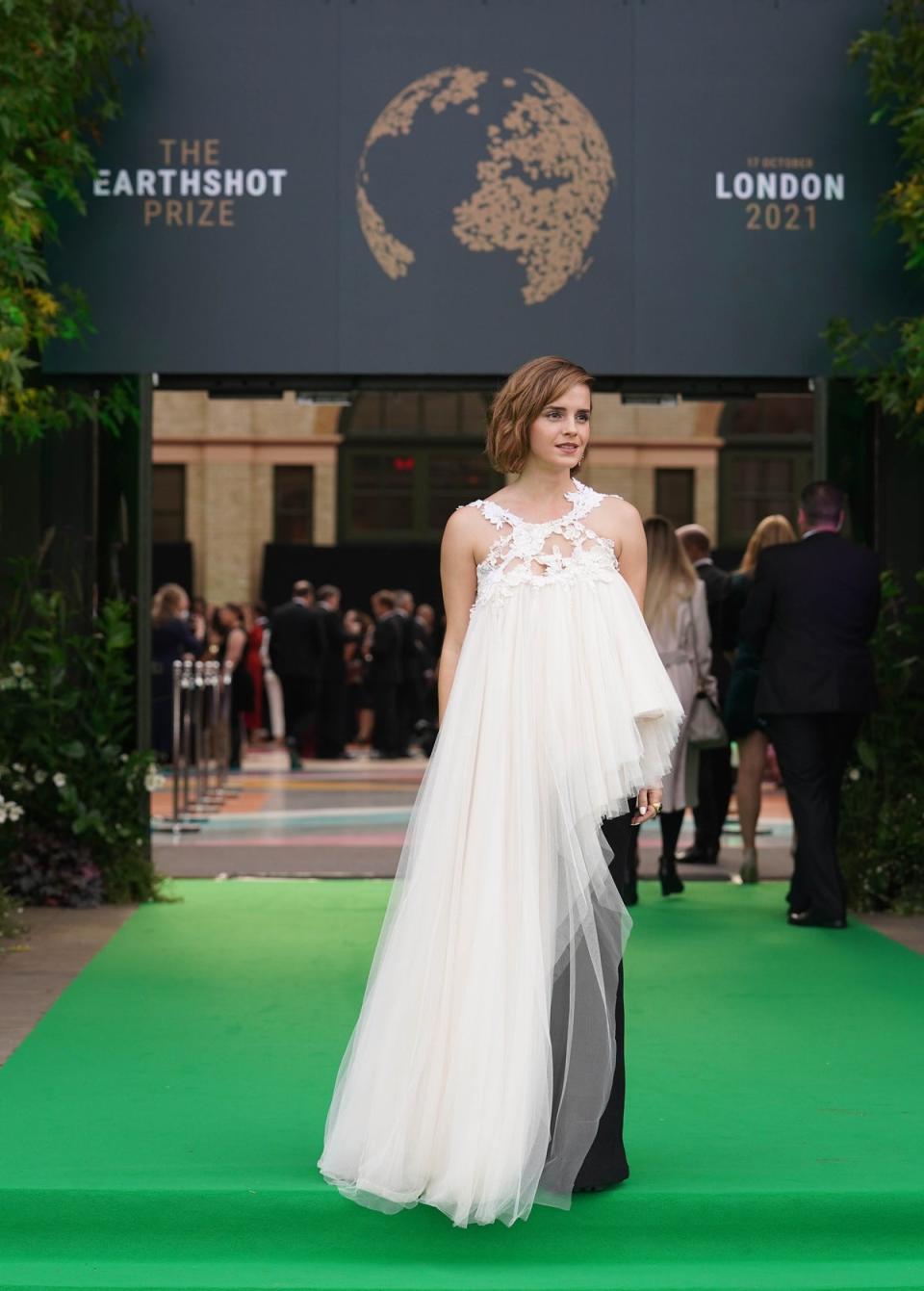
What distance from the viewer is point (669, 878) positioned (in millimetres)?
10125

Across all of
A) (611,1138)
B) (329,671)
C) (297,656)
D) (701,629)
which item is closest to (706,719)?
(701,629)

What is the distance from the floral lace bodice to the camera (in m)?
4.74

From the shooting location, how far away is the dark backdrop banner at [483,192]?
30.5ft

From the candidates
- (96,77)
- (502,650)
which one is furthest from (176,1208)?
(96,77)

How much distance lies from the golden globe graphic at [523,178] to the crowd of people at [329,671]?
10225 millimetres

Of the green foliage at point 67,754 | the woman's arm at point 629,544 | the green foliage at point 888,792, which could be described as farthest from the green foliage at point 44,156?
the green foliage at point 888,792

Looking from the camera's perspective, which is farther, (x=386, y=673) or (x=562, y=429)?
(x=386, y=673)

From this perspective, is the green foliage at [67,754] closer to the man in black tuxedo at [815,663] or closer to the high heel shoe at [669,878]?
the high heel shoe at [669,878]

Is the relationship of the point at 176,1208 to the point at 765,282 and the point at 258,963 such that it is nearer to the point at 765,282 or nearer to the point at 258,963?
the point at 258,963

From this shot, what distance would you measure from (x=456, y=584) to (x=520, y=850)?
677 mm

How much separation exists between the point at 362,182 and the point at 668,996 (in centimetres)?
418

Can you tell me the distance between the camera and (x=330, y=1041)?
649 cm

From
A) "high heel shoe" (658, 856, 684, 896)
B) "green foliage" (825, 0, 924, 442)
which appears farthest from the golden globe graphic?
"high heel shoe" (658, 856, 684, 896)

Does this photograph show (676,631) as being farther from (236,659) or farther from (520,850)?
(236,659)
